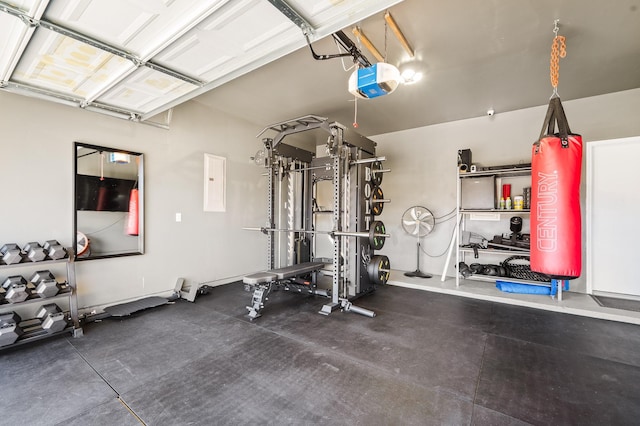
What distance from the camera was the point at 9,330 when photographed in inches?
93.0

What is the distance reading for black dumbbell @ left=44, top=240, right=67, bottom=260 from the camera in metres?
2.71

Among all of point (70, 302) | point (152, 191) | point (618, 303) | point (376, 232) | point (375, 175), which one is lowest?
point (618, 303)

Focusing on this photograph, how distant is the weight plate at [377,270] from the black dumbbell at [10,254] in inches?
154

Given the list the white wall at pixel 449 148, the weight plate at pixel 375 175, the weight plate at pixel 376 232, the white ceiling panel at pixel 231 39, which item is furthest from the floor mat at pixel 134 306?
the white wall at pixel 449 148

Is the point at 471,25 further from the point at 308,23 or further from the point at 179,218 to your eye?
the point at 179,218

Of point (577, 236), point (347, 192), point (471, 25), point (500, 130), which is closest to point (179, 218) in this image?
point (347, 192)

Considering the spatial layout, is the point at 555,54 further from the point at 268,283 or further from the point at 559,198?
the point at 268,283

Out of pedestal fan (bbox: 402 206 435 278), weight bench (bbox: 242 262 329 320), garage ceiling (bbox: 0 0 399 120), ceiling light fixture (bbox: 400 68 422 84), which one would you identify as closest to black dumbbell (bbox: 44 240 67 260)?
garage ceiling (bbox: 0 0 399 120)

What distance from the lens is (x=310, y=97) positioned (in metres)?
4.06

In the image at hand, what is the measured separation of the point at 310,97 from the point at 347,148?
3.39 ft

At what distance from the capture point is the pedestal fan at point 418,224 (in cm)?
514

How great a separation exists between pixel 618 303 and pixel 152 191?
651 centimetres

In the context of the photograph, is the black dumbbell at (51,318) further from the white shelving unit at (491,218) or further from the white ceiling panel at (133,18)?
the white shelving unit at (491,218)

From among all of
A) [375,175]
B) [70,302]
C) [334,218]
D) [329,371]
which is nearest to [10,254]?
[70,302]
